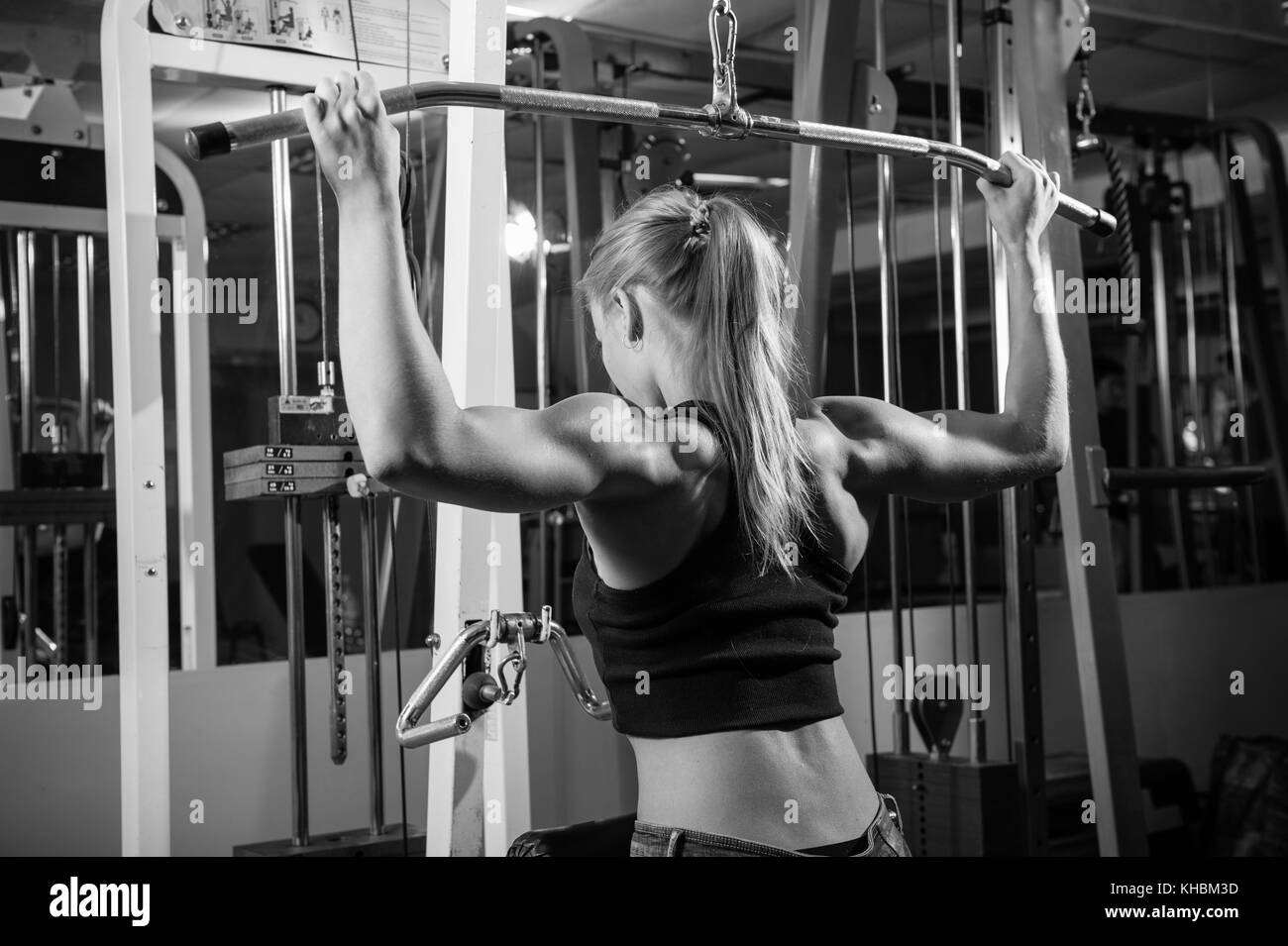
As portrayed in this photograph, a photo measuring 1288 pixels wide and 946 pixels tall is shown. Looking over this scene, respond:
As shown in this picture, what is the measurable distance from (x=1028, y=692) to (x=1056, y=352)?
140cm

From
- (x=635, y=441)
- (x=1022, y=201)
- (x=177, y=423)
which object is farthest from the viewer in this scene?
(x=177, y=423)

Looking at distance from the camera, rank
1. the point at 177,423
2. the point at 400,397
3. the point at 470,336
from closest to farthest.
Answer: the point at 400,397, the point at 470,336, the point at 177,423

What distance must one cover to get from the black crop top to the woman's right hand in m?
0.73

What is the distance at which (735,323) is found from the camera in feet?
4.75

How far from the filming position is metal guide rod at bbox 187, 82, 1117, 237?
1292 mm

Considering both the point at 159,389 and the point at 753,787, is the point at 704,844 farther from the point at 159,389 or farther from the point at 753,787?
the point at 159,389

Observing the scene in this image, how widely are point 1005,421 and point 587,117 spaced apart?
0.70 m

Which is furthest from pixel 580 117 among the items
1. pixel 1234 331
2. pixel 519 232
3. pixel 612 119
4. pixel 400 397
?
pixel 1234 331

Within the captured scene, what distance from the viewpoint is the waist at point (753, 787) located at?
54.2 inches

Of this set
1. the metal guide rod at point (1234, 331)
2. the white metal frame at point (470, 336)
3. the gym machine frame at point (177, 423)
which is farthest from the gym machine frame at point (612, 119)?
the metal guide rod at point (1234, 331)

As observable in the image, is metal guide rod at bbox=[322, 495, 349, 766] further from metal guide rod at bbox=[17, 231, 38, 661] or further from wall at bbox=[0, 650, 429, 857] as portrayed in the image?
metal guide rod at bbox=[17, 231, 38, 661]

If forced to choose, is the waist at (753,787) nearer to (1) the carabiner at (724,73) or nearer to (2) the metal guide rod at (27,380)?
(1) the carabiner at (724,73)

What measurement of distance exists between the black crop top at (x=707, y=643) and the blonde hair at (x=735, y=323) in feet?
0.10

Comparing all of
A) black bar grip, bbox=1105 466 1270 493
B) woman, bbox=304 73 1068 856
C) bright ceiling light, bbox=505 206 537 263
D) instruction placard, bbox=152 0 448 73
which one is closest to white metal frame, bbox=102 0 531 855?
instruction placard, bbox=152 0 448 73
